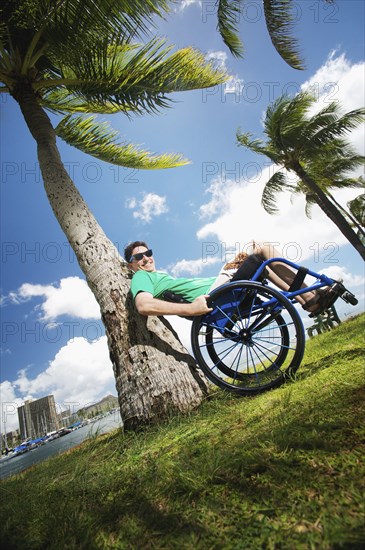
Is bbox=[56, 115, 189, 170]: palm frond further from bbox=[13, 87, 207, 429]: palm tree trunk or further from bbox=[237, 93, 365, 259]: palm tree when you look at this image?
bbox=[237, 93, 365, 259]: palm tree

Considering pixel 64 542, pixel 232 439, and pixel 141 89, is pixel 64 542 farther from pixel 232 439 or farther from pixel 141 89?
pixel 141 89

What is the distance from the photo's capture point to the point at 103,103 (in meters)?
5.51

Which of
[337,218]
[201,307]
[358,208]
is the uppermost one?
[358,208]

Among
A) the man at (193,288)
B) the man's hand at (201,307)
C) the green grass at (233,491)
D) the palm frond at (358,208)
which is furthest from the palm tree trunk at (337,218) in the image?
the palm frond at (358,208)

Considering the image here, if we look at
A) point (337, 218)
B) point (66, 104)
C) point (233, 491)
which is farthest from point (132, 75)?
point (337, 218)

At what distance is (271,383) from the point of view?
2570 millimetres

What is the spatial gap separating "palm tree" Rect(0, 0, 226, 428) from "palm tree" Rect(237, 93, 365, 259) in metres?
8.36

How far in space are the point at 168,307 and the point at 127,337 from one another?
0.61 m

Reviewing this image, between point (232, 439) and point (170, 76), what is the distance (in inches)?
220

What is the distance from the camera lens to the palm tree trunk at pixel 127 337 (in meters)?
2.70

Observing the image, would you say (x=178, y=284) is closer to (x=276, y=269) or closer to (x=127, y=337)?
(x=127, y=337)

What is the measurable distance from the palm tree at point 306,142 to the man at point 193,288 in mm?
10955

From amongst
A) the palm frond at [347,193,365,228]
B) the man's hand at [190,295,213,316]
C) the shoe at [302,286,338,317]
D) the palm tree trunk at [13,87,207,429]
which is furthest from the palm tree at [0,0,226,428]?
the palm frond at [347,193,365,228]

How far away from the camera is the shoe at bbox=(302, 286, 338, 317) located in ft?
8.89
